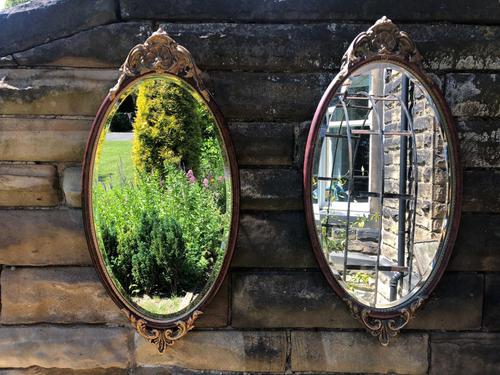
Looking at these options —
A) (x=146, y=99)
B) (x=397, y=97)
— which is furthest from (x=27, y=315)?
(x=397, y=97)

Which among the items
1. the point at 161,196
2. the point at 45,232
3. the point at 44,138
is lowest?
the point at 45,232

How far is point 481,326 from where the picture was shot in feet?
6.98

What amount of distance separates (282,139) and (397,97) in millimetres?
560

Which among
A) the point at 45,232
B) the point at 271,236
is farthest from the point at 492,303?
the point at 45,232

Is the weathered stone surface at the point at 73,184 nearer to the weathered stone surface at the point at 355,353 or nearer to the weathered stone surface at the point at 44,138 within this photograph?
the weathered stone surface at the point at 44,138

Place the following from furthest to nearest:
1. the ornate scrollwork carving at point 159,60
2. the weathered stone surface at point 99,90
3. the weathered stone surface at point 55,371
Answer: the weathered stone surface at point 55,371 → the weathered stone surface at point 99,90 → the ornate scrollwork carving at point 159,60

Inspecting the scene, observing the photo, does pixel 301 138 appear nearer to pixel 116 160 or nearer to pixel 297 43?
pixel 297 43

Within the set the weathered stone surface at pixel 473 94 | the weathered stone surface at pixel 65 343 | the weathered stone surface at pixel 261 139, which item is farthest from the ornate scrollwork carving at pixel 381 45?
the weathered stone surface at pixel 65 343

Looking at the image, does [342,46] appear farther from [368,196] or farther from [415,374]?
[415,374]

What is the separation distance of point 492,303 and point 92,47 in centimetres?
220

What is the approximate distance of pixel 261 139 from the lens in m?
2.06

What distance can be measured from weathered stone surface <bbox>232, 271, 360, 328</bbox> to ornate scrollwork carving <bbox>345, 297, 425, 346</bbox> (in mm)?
58

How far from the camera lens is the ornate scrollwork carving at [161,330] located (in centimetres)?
205

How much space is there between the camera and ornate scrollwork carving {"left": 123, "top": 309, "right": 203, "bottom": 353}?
6.72 feet
